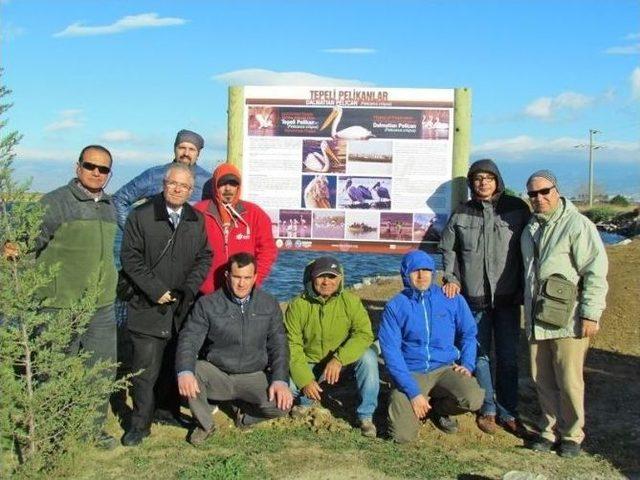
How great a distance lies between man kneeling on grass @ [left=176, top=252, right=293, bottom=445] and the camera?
564 cm

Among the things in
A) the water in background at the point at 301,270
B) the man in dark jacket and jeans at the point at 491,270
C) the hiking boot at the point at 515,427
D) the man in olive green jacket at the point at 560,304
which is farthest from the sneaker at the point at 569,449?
the water in background at the point at 301,270

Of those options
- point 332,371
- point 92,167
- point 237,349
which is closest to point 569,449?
point 332,371

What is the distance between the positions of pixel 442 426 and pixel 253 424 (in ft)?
5.27

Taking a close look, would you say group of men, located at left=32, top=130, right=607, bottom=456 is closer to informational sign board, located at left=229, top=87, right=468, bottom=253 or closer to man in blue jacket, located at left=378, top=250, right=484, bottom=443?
man in blue jacket, located at left=378, top=250, right=484, bottom=443

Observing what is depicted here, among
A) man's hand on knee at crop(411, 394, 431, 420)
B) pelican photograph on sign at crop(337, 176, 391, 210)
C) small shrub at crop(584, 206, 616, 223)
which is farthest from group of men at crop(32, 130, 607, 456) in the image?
small shrub at crop(584, 206, 616, 223)

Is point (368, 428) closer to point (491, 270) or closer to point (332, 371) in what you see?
point (332, 371)

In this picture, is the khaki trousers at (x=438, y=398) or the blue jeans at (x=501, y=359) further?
the blue jeans at (x=501, y=359)

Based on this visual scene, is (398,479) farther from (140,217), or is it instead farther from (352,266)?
(352,266)

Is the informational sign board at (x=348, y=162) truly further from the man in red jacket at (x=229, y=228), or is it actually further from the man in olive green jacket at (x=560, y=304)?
the man in olive green jacket at (x=560, y=304)

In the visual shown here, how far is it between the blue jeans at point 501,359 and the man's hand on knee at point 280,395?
1.68 meters

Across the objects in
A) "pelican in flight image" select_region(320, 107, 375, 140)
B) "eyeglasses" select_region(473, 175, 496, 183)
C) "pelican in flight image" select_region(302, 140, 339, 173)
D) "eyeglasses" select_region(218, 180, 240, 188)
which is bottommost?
"eyeglasses" select_region(218, 180, 240, 188)

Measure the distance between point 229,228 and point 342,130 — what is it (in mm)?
1694

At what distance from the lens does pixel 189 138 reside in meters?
6.26

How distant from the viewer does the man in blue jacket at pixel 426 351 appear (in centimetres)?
584
